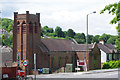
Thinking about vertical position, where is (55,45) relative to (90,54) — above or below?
above

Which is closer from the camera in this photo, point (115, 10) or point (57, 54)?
point (115, 10)

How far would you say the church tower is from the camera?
169ft

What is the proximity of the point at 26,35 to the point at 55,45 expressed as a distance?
33.6 feet

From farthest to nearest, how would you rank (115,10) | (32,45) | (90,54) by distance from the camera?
1. (90,54)
2. (32,45)
3. (115,10)

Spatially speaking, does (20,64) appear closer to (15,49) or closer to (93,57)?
(15,49)

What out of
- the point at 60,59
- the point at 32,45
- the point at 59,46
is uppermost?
the point at 32,45

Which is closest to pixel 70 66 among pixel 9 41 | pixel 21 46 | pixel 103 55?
pixel 21 46

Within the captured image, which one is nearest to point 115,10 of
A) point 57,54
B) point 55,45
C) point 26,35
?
point 26,35

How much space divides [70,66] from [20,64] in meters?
11.4

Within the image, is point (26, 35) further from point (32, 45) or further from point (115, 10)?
point (115, 10)

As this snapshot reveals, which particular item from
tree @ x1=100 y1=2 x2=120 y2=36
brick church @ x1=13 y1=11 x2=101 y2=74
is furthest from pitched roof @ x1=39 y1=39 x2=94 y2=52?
tree @ x1=100 y1=2 x2=120 y2=36

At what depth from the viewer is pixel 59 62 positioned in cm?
5784

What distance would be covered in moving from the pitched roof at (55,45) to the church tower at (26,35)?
2.74 m

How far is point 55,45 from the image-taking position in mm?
59469
